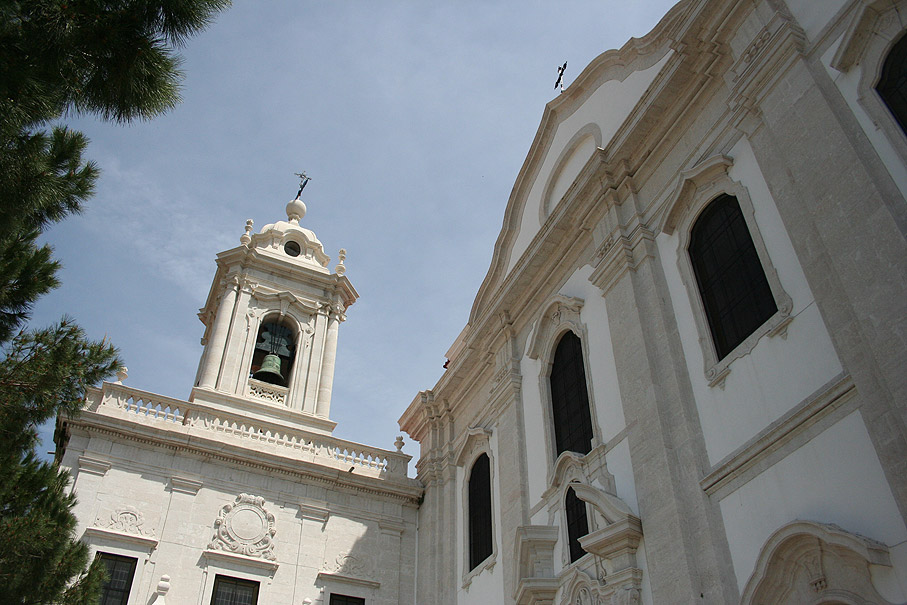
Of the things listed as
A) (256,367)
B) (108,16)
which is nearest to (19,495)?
(108,16)

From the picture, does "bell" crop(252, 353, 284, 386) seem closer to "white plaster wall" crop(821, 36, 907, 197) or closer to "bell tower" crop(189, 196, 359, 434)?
"bell tower" crop(189, 196, 359, 434)

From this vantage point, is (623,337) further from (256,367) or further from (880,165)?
(256,367)

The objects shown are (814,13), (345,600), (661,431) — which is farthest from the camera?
(345,600)

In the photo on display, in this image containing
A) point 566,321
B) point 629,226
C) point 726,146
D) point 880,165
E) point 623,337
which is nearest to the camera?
point 880,165

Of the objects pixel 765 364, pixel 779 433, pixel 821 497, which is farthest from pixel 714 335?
pixel 821 497

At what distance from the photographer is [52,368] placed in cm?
654

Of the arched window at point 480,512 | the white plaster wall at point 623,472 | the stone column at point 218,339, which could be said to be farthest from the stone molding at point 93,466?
the white plaster wall at point 623,472

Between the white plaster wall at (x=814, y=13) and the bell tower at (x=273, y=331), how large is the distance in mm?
14241

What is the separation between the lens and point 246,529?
50.4 ft

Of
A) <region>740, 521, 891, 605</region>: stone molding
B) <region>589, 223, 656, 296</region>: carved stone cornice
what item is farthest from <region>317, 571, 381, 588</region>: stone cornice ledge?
<region>740, 521, 891, 605</region>: stone molding

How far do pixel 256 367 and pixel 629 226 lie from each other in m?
11.9

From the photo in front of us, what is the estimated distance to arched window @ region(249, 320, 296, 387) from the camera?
20.0 meters

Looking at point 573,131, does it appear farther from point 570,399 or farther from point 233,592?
point 233,592

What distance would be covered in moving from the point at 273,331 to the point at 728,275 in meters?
13.9
